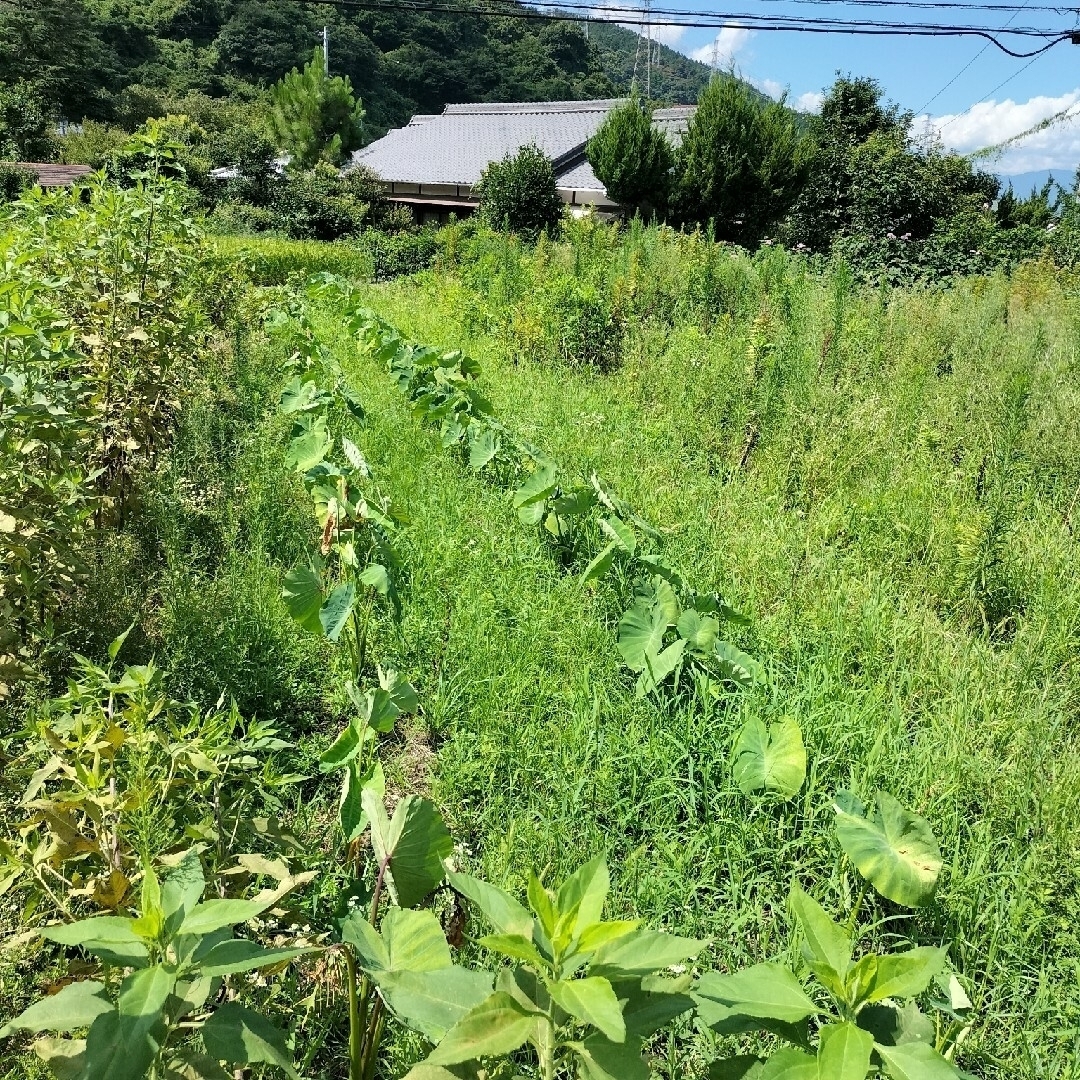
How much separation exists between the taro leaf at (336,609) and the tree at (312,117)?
36596 mm

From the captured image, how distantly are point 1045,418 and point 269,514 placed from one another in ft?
14.8

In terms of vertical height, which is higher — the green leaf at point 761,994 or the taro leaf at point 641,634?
the green leaf at point 761,994

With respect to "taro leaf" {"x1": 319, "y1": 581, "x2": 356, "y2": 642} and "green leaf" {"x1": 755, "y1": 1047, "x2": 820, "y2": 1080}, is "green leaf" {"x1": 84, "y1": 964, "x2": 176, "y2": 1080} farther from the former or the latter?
"taro leaf" {"x1": 319, "y1": 581, "x2": 356, "y2": 642}

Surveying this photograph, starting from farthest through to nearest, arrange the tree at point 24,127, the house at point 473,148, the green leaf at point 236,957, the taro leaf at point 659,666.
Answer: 1. the house at point 473,148
2. the tree at point 24,127
3. the taro leaf at point 659,666
4. the green leaf at point 236,957

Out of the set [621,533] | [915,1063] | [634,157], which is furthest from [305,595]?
[634,157]

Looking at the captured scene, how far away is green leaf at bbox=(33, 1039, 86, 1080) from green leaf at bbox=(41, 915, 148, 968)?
22 cm

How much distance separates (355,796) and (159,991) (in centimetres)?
62

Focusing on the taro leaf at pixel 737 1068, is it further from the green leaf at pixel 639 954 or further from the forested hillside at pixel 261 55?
the forested hillside at pixel 261 55

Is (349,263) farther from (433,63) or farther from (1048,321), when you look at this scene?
(433,63)

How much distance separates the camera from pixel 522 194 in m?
19.3

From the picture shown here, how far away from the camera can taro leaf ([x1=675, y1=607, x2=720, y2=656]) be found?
8.05 ft

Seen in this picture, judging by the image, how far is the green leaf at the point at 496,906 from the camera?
1022 mm

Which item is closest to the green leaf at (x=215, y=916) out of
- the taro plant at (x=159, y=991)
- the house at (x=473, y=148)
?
the taro plant at (x=159, y=991)

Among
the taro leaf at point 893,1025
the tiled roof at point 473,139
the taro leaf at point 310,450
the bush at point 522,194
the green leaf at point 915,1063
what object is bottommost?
the taro leaf at point 893,1025
